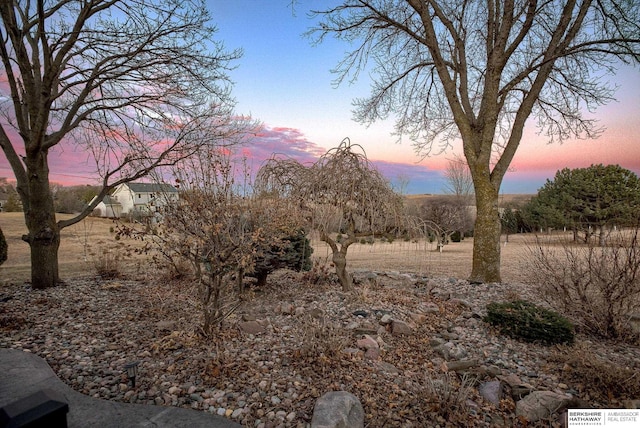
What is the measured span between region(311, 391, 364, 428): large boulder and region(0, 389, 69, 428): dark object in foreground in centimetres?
166

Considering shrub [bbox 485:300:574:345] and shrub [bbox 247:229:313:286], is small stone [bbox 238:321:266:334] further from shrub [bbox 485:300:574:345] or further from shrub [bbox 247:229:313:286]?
shrub [bbox 485:300:574:345]

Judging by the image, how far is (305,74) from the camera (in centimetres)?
747

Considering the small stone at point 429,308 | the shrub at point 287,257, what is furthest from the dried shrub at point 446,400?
the shrub at point 287,257

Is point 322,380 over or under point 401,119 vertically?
under

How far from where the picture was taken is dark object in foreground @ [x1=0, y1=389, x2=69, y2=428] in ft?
2.92

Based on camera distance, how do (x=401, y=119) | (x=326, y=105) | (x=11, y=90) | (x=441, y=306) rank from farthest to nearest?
1. (x=401, y=119)
2. (x=326, y=105)
3. (x=11, y=90)
4. (x=441, y=306)

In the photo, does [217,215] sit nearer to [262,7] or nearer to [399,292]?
[399,292]

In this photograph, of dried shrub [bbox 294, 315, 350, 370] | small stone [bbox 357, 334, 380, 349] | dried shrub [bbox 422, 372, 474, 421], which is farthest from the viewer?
small stone [bbox 357, 334, 380, 349]

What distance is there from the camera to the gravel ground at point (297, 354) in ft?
8.23

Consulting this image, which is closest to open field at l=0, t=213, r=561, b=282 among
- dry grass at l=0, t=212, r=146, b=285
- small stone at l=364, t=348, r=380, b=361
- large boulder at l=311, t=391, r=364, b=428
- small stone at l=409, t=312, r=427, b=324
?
dry grass at l=0, t=212, r=146, b=285

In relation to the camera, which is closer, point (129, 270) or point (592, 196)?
point (129, 270)

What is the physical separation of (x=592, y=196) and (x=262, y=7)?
19684mm

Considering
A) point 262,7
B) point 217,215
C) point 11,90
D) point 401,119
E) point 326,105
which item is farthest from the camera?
point 401,119

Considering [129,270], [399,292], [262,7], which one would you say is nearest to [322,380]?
[399,292]
